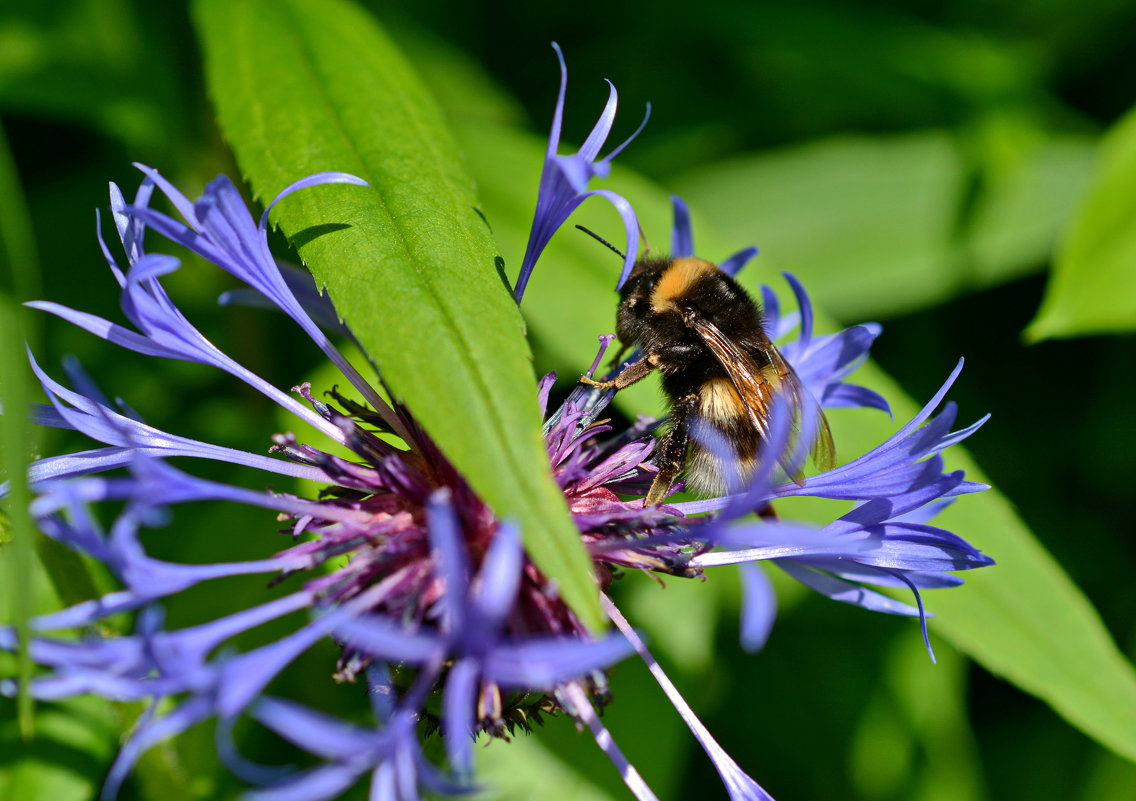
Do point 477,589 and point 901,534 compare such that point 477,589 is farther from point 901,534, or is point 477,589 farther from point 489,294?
point 901,534

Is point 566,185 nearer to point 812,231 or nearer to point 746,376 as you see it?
point 746,376

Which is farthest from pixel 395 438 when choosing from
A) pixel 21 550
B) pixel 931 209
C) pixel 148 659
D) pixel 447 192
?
pixel 931 209

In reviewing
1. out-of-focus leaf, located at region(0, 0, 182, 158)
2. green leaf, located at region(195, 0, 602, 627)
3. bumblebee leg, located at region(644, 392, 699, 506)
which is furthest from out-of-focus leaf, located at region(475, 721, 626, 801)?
out-of-focus leaf, located at region(0, 0, 182, 158)

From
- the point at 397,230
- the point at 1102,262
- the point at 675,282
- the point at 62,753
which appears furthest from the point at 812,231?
the point at 62,753

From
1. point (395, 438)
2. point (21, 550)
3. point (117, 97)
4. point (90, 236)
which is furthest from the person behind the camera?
point (90, 236)

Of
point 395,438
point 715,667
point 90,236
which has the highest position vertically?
point 90,236

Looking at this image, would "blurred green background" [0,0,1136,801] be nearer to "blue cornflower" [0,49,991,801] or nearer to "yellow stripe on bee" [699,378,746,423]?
"yellow stripe on bee" [699,378,746,423]
